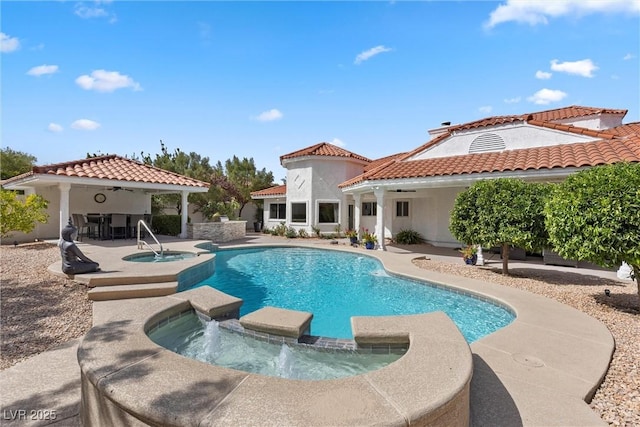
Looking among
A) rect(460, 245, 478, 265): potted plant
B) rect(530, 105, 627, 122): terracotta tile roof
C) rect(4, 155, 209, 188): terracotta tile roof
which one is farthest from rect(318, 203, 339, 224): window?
rect(530, 105, 627, 122): terracotta tile roof

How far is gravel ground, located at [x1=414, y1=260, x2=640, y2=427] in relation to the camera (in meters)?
3.53

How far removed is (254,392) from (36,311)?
6599 mm

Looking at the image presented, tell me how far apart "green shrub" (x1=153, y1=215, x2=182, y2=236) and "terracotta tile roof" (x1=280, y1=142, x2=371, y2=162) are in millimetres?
9650

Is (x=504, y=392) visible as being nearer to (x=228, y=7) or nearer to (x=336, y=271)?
(x=336, y=271)

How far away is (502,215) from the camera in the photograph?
9.91 meters

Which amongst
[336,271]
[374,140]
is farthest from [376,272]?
[374,140]

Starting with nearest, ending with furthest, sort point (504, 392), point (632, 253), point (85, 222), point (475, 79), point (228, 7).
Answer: point (504, 392)
point (632, 253)
point (228, 7)
point (475, 79)
point (85, 222)

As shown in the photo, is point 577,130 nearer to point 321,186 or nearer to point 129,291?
point 321,186

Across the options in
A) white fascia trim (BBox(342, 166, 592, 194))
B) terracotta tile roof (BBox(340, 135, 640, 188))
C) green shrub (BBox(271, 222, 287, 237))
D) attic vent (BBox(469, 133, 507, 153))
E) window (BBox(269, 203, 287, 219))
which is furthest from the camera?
window (BBox(269, 203, 287, 219))

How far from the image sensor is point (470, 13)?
416 inches

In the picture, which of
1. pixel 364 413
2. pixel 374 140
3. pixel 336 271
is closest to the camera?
pixel 364 413

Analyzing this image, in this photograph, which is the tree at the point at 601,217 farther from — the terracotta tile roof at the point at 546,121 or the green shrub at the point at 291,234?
the green shrub at the point at 291,234

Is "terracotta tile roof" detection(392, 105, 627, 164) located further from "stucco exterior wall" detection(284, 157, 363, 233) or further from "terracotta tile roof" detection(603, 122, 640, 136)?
"stucco exterior wall" detection(284, 157, 363, 233)

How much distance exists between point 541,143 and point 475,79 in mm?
4647
